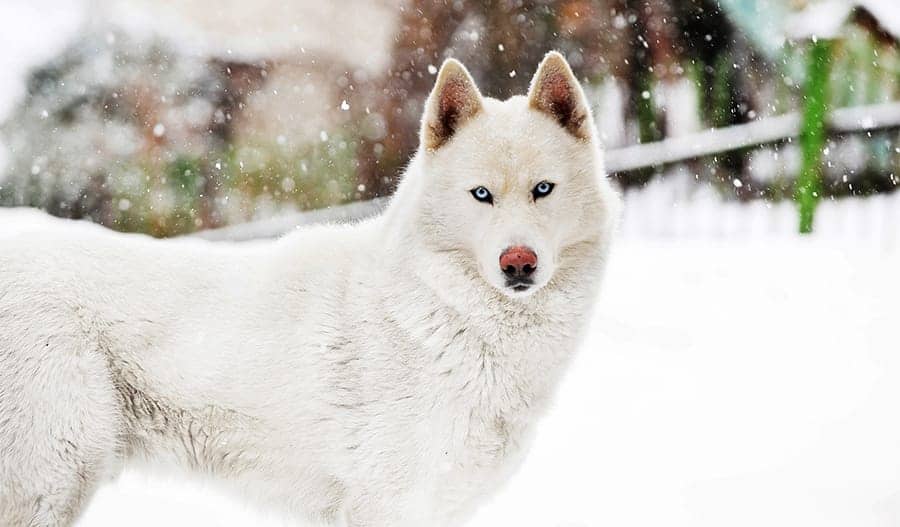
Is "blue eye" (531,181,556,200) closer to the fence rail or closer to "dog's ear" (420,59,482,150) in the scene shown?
"dog's ear" (420,59,482,150)

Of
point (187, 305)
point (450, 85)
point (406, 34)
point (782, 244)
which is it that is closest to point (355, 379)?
point (187, 305)

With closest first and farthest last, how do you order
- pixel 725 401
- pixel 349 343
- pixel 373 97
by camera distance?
pixel 349 343, pixel 725 401, pixel 373 97

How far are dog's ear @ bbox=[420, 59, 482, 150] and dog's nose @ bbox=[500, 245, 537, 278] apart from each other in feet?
1.52

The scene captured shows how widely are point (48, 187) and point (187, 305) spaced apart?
6.16 meters

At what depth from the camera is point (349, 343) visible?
240 centimetres

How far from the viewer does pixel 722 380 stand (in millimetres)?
5070

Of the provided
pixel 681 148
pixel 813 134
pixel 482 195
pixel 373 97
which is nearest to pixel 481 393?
pixel 482 195

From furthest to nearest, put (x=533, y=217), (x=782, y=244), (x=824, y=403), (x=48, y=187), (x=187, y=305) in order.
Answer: (x=48, y=187) → (x=782, y=244) → (x=824, y=403) → (x=187, y=305) → (x=533, y=217)

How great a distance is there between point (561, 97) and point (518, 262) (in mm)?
571

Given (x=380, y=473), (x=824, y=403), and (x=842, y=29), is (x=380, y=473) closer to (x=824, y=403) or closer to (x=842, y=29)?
(x=824, y=403)

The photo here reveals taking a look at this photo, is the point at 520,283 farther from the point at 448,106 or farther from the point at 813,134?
the point at 813,134

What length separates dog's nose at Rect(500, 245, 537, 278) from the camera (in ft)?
7.08

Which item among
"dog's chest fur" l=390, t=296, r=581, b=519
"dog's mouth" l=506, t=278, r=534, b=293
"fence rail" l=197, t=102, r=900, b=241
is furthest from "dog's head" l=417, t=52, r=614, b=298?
"fence rail" l=197, t=102, r=900, b=241

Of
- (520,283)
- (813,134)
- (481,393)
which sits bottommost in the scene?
(481,393)
